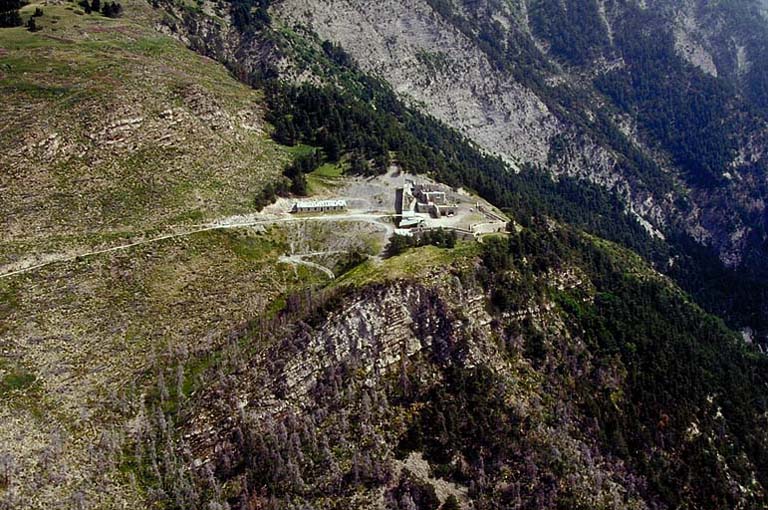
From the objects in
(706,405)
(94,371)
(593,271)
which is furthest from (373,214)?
(706,405)

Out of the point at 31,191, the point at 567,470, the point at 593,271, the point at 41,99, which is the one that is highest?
the point at 41,99

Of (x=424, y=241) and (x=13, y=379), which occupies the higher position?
(x=424, y=241)

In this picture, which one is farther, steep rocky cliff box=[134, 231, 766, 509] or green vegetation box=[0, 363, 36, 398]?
steep rocky cliff box=[134, 231, 766, 509]

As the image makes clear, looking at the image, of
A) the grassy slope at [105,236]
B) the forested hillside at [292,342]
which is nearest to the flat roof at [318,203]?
the forested hillside at [292,342]

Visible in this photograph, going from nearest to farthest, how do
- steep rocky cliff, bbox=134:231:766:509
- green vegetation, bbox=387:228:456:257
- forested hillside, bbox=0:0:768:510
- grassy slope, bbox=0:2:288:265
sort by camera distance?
1. forested hillside, bbox=0:0:768:510
2. steep rocky cliff, bbox=134:231:766:509
3. grassy slope, bbox=0:2:288:265
4. green vegetation, bbox=387:228:456:257

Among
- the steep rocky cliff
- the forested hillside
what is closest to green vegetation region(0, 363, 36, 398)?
the forested hillside

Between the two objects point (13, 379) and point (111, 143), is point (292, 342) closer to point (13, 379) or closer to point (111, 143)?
point (13, 379)

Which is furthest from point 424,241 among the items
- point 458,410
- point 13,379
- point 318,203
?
point 13,379

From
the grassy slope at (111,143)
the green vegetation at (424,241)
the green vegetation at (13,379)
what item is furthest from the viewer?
the green vegetation at (424,241)

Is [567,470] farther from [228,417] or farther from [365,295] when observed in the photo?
[228,417]

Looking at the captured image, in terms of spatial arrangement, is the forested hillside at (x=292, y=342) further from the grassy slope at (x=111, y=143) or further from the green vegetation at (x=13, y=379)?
the grassy slope at (x=111, y=143)

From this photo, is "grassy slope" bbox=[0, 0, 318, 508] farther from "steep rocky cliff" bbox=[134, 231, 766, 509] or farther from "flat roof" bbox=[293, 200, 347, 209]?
"flat roof" bbox=[293, 200, 347, 209]
